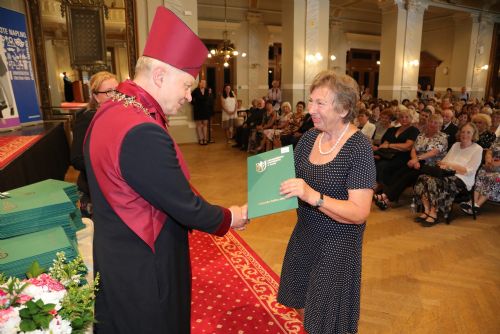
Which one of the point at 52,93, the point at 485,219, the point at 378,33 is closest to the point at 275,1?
the point at 378,33

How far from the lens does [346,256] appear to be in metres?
1.70

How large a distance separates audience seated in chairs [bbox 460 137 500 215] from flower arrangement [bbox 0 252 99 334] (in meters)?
4.96

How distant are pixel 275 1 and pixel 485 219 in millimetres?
12199

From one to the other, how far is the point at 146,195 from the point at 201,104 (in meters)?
8.51

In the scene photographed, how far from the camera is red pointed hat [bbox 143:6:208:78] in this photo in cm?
119

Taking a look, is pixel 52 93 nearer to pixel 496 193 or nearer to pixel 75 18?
pixel 75 18

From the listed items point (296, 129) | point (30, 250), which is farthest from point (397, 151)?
point (30, 250)

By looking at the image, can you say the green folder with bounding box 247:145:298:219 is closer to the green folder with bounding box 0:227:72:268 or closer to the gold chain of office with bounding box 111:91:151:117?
the gold chain of office with bounding box 111:91:151:117

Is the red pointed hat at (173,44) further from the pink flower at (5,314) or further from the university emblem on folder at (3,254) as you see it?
the university emblem on folder at (3,254)

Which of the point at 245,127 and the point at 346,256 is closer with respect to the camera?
the point at 346,256

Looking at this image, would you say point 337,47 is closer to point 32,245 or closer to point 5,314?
point 32,245

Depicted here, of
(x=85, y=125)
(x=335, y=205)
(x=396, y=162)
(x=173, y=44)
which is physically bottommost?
(x=396, y=162)

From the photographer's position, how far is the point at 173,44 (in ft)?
3.91

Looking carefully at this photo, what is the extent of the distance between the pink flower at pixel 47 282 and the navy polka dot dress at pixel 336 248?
46.4 inches
